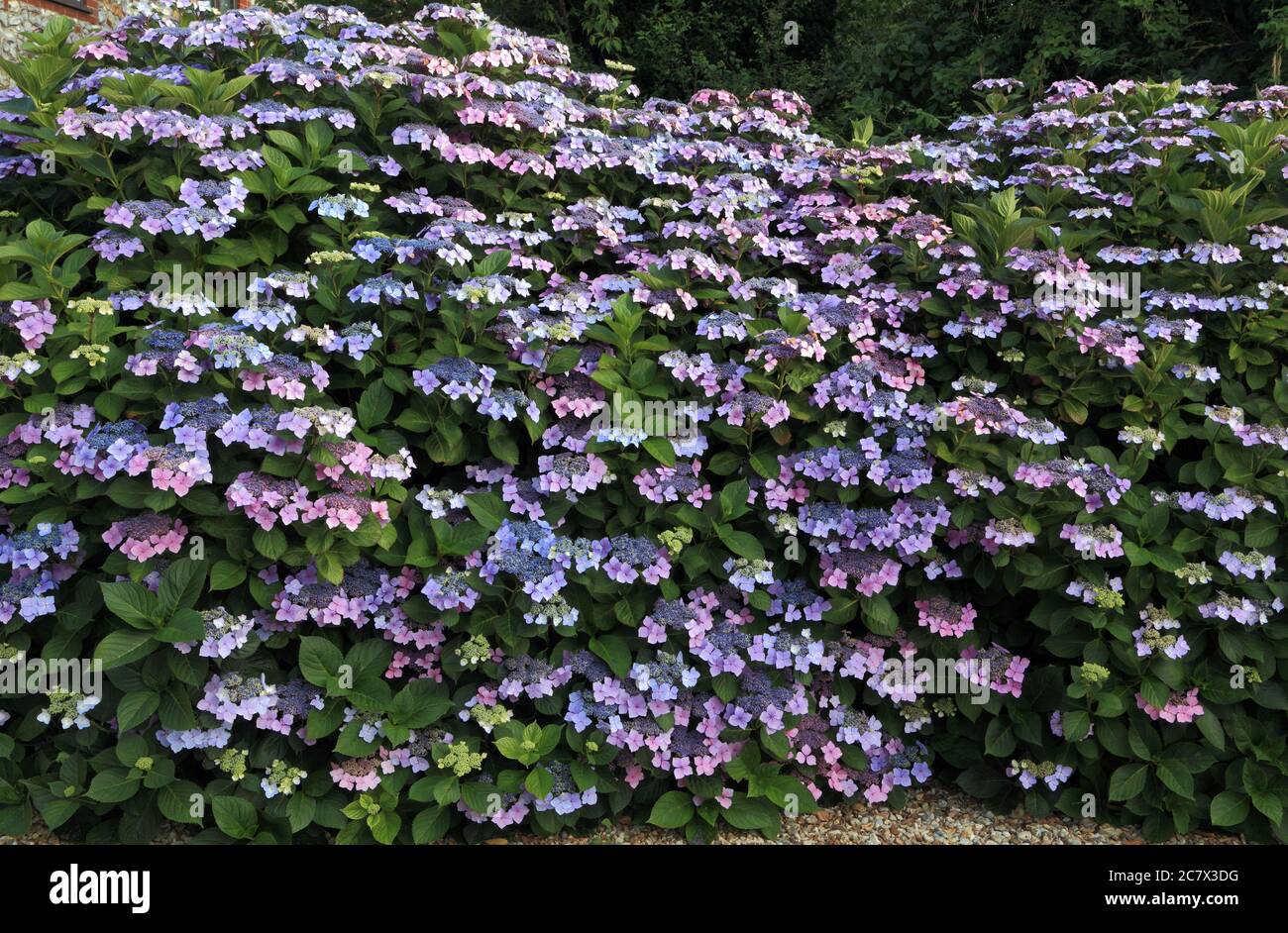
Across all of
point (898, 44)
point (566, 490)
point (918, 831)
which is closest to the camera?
point (566, 490)

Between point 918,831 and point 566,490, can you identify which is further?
point 918,831

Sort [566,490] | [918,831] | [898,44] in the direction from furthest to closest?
[898,44]
[918,831]
[566,490]

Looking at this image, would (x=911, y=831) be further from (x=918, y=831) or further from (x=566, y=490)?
(x=566, y=490)

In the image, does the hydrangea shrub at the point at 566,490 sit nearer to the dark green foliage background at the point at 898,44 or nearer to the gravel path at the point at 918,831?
the gravel path at the point at 918,831

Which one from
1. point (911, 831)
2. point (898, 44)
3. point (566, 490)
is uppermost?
point (898, 44)

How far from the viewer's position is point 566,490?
3.28 metres

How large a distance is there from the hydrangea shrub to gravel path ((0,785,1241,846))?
75mm

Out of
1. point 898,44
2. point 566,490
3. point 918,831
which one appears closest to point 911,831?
point 918,831

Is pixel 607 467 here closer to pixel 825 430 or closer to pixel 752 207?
Answer: pixel 825 430

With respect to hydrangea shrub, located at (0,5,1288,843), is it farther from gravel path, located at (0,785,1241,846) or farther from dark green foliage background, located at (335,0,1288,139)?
dark green foliage background, located at (335,0,1288,139)

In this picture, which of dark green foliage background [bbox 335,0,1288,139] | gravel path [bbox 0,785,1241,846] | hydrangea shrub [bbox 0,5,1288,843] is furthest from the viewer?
dark green foliage background [bbox 335,0,1288,139]

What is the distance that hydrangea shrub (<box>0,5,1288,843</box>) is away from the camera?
9.74ft

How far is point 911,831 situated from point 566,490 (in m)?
1.66

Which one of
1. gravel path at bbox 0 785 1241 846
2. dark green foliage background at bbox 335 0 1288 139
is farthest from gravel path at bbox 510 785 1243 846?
dark green foliage background at bbox 335 0 1288 139
